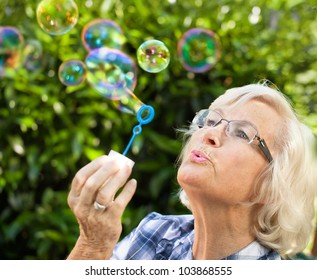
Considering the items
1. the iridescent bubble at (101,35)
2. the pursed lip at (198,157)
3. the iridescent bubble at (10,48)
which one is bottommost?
the pursed lip at (198,157)

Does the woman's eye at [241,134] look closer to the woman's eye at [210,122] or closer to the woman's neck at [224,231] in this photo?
the woman's eye at [210,122]

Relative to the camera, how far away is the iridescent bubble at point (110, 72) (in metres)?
2.12

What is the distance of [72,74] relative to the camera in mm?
2312

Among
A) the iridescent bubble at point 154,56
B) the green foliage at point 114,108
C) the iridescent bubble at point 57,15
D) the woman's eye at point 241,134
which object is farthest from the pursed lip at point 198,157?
the green foliage at point 114,108

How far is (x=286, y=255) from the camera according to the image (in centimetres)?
174

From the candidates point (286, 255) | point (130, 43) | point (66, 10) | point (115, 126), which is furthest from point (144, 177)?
point (286, 255)

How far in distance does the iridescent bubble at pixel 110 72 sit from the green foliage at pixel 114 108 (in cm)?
67

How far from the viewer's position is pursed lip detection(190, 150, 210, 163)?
4.98 ft

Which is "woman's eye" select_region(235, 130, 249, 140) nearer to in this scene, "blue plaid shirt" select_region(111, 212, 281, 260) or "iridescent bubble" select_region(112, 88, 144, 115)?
"blue plaid shirt" select_region(111, 212, 281, 260)

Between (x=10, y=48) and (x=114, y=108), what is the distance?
21.9 inches

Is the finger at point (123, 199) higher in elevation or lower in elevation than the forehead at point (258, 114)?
lower
